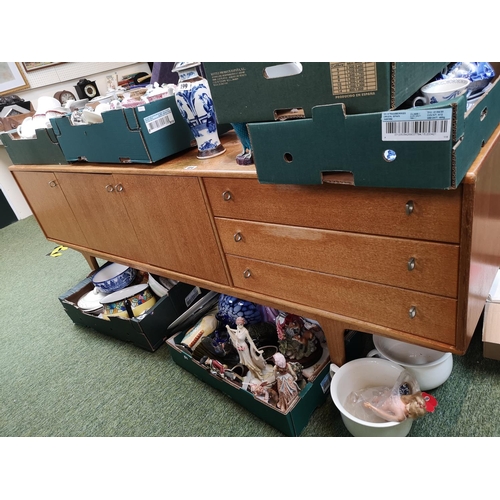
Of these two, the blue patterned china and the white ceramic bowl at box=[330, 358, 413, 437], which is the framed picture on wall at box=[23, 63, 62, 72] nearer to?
the blue patterned china

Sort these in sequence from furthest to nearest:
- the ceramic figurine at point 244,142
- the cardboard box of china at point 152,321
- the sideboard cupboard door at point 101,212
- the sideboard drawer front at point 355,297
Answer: the cardboard box of china at point 152,321 < the sideboard cupboard door at point 101,212 < the ceramic figurine at point 244,142 < the sideboard drawer front at point 355,297

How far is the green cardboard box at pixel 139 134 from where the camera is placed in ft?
3.68

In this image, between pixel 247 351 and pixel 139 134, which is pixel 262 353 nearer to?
pixel 247 351

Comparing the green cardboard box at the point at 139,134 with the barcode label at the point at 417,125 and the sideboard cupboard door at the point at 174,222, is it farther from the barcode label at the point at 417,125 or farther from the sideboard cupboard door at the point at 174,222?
the barcode label at the point at 417,125

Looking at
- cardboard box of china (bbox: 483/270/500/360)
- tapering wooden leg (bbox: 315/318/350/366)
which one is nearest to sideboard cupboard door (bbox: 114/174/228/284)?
tapering wooden leg (bbox: 315/318/350/366)

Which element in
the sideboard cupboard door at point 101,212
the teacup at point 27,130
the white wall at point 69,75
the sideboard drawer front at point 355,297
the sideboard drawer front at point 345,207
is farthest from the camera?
the white wall at point 69,75

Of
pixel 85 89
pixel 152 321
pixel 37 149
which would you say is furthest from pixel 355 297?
pixel 85 89

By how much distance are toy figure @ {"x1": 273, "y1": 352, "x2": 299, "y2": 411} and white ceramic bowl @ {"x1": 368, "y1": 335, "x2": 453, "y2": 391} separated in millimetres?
271

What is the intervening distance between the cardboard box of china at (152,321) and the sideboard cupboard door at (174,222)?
0.71ft

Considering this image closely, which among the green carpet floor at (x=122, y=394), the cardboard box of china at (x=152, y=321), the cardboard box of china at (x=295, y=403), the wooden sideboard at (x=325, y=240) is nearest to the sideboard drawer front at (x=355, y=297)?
the wooden sideboard at (x=325, y=240)

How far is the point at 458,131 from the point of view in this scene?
24.2 inches

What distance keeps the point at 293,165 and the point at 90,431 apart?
44.2 inches

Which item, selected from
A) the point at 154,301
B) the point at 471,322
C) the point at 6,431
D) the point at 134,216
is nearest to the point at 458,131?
the point at 471,322

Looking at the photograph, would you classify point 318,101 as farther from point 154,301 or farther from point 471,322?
point 154,301
